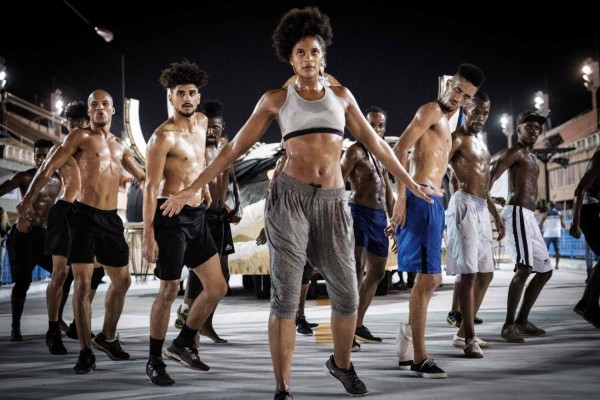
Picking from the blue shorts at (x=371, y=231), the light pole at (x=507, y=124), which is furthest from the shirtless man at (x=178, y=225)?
the light pole at (x=507, y=124)

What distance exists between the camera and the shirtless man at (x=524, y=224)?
20.0 feet

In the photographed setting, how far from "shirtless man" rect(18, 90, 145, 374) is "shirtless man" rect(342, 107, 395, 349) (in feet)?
6.82

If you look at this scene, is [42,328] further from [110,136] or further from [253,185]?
[253,185]

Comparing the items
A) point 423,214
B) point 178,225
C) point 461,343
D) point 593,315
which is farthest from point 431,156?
point 593,315

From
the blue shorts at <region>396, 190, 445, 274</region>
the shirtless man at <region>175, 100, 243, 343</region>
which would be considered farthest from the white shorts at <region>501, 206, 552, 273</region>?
the shirtless man at <region>175, 100, 243, 343</region>

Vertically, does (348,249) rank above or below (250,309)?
above

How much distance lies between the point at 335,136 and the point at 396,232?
4.33ft

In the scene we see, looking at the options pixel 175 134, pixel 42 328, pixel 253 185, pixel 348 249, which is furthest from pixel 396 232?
pixel 253 185

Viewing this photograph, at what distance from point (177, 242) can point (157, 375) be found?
90 centimetres

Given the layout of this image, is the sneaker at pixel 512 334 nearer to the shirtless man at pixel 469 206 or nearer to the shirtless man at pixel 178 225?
the shirtless man at pixel 469 206

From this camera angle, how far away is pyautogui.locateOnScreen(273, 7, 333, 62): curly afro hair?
146 inches

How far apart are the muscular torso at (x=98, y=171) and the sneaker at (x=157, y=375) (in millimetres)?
1535

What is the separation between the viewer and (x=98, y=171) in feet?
17.1

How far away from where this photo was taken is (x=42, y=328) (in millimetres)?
7465
